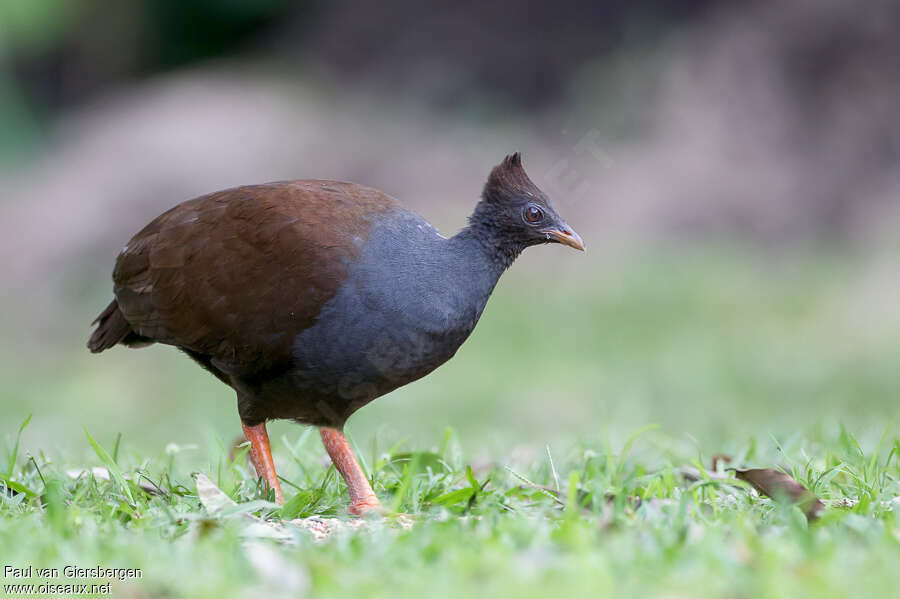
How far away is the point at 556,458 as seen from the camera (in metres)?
5.12

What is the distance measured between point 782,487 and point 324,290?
1.82 m

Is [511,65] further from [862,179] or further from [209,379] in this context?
[209,379]

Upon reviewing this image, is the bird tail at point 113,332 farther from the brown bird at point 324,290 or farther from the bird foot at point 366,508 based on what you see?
the bird foot at point 366,508

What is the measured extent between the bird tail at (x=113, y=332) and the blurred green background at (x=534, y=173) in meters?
2.75

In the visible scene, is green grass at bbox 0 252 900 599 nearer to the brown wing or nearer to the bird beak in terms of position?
the brown wing

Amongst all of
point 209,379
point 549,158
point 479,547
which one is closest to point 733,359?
point 549,158

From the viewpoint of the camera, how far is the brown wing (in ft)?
14.3

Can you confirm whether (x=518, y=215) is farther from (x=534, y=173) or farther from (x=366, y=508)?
(x=534, y=173)

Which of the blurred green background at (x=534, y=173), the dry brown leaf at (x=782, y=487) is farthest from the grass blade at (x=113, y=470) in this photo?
the blurred green background at (x=534, y=173)

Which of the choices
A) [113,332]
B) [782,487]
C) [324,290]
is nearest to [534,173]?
[113,332]

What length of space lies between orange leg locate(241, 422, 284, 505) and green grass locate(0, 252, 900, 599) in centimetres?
10

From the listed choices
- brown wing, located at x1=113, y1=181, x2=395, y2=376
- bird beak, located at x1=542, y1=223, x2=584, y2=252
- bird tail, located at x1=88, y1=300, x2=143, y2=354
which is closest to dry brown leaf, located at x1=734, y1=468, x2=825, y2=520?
bird beak, located at x1=542, y1=223, x2=584, y2=252

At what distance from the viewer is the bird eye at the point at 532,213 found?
15.3 ft

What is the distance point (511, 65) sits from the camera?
15.4 metres
